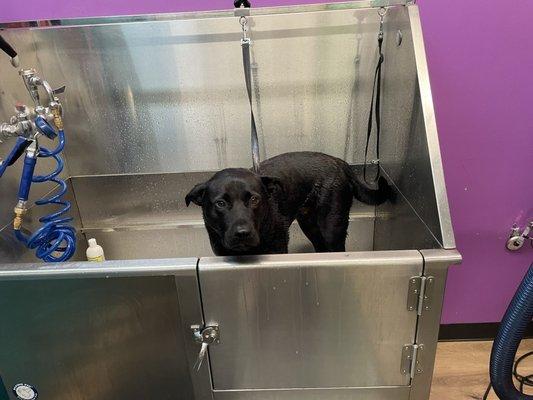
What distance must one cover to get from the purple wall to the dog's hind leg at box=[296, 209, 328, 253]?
0.53m

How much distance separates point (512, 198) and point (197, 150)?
3.97 ft

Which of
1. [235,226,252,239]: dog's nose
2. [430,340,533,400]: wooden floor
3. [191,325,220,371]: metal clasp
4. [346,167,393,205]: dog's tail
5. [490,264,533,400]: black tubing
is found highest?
[235,226,252,239]: dog's nose

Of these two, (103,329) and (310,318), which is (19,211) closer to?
(103,329)

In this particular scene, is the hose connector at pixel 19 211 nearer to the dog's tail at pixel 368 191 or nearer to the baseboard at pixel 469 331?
the dog's tail at pixel 368 191

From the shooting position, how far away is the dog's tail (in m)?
1.24

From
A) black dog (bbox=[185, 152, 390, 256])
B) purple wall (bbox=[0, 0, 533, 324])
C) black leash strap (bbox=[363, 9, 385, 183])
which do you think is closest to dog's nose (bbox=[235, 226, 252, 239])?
black dog (bbox=[185, 152, 390, 256])

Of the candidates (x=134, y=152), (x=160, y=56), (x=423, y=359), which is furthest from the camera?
(x=134, y=152)

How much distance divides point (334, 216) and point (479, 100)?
64 centimetres

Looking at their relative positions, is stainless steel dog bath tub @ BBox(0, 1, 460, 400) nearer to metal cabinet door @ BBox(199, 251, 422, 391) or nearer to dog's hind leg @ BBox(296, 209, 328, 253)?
metal cabinet door @ BBox(199, 251, 422, 391)

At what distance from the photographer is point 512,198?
4.40 feet

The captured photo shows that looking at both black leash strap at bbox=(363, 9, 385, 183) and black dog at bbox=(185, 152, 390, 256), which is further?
black leash strap at bbox=(363, 9, 385, 183)

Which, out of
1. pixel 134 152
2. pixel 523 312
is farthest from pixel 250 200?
pixel 523 312

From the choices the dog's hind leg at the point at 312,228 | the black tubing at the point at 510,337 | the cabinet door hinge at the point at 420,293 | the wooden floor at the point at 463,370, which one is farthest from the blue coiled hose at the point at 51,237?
the wooden floor at the point at 463,370

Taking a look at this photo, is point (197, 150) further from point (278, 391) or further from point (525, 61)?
point (525, 61)
